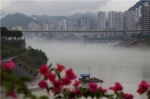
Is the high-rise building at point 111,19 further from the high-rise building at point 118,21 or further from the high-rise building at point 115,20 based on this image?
the high-rise building at point 118,21

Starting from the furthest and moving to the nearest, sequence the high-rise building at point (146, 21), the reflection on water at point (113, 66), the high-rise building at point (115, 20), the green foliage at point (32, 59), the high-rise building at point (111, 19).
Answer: the high-rise building at point (111, 19) → the high-rise building at point (115, 20) → the high-rise building at point (146, 21) → the green foliage at point (32, 59) → the reflection on water at point (113, 66)

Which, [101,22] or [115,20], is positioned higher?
[115,20]

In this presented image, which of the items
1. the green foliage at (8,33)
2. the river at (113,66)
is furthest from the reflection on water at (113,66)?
the green foliage at (8,33)

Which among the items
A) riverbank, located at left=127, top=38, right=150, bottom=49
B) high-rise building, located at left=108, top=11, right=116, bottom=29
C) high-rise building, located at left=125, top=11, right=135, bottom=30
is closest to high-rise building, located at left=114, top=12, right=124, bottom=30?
high-rise building, located at left=108, top=11, right=116, bottom=29

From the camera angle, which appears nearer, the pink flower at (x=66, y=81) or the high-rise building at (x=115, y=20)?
the pink flower at (x=66, y=81)

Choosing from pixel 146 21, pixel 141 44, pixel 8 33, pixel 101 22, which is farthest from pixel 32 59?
pixel 101 22

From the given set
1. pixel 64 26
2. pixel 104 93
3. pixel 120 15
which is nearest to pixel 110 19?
pixel 120 15

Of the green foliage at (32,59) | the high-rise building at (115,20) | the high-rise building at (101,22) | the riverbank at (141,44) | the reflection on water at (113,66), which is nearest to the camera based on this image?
the reflection on water at (113,66)

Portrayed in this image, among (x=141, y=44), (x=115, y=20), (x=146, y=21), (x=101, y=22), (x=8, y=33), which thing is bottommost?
(x=141, y=44)

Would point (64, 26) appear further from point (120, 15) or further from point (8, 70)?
point (8, 70)

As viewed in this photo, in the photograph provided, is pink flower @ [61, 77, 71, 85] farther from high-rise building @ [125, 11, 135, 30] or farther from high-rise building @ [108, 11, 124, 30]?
high-rise building @ [108, 11, 124, 30]

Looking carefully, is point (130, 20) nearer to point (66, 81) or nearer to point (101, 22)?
point (101, 22)
